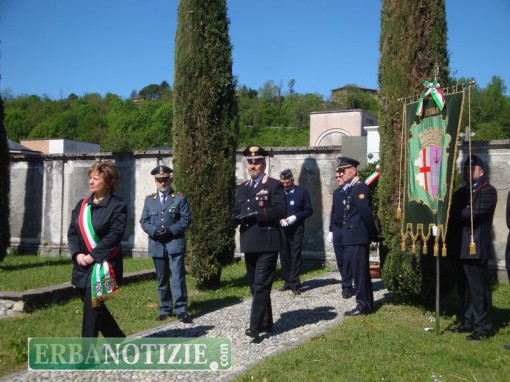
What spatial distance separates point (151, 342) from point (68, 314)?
209cm

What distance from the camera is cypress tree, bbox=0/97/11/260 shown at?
1286 centimetres

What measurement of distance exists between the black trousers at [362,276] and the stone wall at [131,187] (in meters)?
3.80

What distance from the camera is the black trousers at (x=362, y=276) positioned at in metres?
7.25

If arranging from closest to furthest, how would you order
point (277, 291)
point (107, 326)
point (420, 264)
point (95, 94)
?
point (107, 326)
point (420, 264)
point (277, 291)
point (95, 94)

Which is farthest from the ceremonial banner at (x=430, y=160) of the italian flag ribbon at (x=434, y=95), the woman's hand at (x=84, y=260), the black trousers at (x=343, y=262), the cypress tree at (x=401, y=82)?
the woman's hand at (x=84, y=260)

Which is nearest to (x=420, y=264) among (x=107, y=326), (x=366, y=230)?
(x=366, y=230)

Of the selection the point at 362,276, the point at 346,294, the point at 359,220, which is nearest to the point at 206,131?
the point at 359,220

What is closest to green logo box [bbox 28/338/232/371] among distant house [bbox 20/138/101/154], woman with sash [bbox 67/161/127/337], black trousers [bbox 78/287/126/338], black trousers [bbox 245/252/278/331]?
black trousers [bbox 78/287/126/338]

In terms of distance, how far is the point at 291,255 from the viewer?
9312mm

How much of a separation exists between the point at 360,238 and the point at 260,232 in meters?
1.82

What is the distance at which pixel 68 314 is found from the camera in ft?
25.0

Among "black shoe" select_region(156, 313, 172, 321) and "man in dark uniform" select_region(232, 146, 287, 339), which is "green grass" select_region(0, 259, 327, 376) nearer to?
"black shoe" select_region(156, 313, 172, 321)

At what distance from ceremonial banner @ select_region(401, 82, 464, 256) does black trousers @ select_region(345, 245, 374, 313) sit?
75cm

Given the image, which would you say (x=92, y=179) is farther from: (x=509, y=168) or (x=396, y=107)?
(x=509, y=168)
